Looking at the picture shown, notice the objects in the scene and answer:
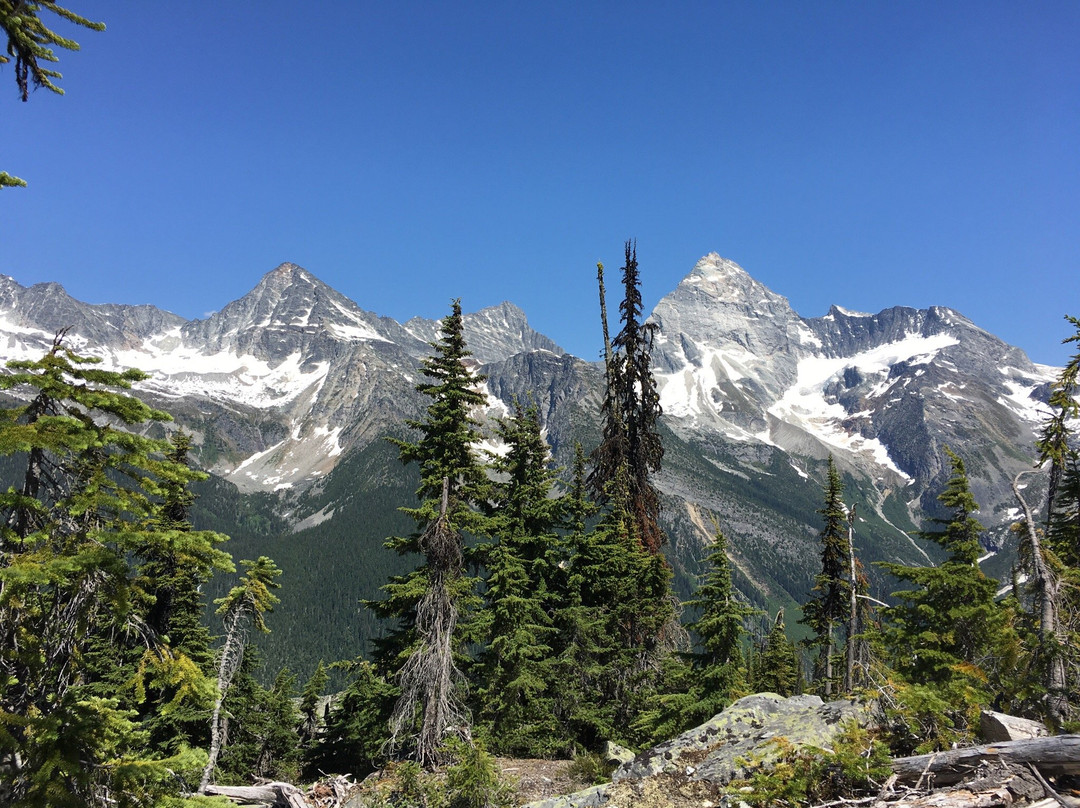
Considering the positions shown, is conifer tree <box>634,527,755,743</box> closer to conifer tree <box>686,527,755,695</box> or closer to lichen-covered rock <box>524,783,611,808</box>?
conifer tree <box>686,527,755,695</box>

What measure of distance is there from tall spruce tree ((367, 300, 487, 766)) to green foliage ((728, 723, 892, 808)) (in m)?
10.6

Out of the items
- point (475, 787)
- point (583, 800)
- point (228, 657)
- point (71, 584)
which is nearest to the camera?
point (71, 584)

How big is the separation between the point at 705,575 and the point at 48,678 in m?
18.8

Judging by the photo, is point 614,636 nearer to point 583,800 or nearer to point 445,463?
point 445,463

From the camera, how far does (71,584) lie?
7270mm

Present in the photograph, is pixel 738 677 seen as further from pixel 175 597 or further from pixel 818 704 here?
pixel 175 597

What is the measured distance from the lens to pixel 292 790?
49.1 feet

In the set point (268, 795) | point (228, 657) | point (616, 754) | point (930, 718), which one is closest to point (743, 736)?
point (930, 718)

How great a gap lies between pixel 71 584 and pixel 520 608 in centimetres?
1621

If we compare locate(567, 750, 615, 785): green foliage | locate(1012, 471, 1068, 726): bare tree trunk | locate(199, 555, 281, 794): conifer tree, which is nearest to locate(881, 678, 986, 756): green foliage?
locate(1012, 471, 1068, 726): bare tree trunk

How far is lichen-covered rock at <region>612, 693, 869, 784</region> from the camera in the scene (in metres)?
11.9

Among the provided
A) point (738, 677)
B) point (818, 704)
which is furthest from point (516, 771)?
point (818, 704)

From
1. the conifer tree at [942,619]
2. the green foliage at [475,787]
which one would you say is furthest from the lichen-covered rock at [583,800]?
the conifer tree at [942,619]

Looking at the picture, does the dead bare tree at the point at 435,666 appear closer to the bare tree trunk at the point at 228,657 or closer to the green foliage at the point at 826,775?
the green foliage at the point at 826,775
